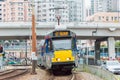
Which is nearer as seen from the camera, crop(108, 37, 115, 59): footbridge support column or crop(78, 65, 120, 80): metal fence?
crop(78, 65, 120, 80): metal fence

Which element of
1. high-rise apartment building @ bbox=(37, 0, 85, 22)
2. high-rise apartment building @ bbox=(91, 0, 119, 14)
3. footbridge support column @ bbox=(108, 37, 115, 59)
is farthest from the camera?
high-rise apartment building @ bbox=(91, 0, 119, 14)

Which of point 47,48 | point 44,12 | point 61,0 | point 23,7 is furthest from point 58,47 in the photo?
point 23,7

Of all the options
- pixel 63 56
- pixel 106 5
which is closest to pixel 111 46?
pixel 63 56

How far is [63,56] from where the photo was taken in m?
23.7

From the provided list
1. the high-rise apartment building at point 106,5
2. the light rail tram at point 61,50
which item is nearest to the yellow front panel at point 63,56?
the light rail tram at point 61,50

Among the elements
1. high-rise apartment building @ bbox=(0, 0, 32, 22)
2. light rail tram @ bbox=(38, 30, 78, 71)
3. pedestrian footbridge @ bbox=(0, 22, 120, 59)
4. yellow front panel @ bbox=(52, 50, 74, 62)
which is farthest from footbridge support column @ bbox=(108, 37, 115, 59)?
high-rise apartment building @ bbox=(0, 0, 32, 22)

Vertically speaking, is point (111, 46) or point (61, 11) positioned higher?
point (61, 11)

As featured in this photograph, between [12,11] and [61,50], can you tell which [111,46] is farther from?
[12,11]

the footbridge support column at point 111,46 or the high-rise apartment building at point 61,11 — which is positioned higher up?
the high-rise apartment building at point 61,11

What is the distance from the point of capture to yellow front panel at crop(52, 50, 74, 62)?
77.6 feet

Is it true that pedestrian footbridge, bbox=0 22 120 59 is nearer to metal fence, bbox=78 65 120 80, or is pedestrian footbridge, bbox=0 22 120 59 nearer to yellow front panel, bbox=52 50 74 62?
metal fence, bbox=78 65 120 80

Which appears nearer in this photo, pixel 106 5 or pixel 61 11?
pixel 61 11

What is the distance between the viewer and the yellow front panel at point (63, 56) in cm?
2366

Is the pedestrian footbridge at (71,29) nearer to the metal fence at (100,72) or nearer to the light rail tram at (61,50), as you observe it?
the metal fence at (100,72)
